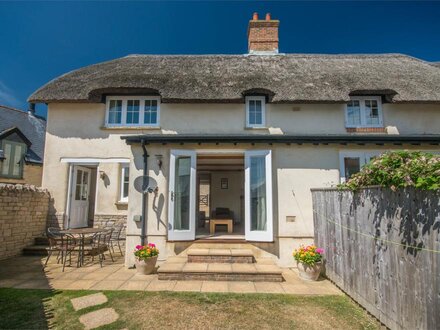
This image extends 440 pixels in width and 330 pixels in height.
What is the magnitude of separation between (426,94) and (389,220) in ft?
25.6

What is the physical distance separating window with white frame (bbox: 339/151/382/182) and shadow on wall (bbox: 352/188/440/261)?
3.48 metres

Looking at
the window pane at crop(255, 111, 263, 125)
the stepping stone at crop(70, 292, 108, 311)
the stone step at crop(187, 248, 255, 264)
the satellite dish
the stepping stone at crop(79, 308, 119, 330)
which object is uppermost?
the window pane at crop(255, 111, 263, 125)

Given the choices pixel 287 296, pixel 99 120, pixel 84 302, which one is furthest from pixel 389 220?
pixel 99 120

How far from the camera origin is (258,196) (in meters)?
7.40

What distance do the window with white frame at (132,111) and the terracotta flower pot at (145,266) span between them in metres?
5.45

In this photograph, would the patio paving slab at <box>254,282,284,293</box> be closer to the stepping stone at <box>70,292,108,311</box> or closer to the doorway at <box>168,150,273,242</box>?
the doorway at <box>168,150,273,242</box>

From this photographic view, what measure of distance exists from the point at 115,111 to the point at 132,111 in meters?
0.76

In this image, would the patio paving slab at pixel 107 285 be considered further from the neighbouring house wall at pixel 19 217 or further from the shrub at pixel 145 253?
the neighbouring house wall at pixel 19 217

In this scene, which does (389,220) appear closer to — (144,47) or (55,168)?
(55,168)

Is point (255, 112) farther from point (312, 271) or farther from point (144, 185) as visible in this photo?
point (312, 271)

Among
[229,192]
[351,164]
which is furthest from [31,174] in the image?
[351,164]

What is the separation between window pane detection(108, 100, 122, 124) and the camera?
989cm

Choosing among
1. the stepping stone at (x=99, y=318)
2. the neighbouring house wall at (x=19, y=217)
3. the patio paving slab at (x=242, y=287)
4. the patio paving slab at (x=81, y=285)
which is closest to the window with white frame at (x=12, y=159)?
the neighbouring house wall at (x=19, y=217)

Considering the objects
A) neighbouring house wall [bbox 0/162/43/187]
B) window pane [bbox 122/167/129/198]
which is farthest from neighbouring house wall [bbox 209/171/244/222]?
neighbouring house wall [bbox 0/162/43/187]
